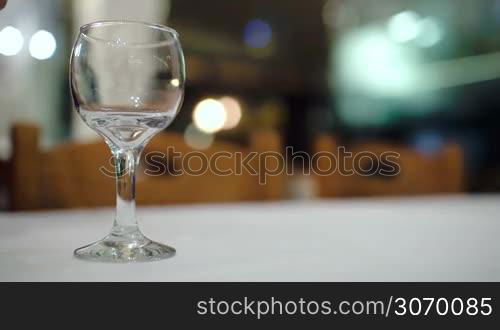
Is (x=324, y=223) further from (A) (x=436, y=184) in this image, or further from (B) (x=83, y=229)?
(A) (x=436, y=184)

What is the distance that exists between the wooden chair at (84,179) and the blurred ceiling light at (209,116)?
311 centimetres

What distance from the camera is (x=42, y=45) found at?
9.56ft

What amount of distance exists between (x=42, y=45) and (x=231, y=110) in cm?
176

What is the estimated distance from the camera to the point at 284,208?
2.72 feet

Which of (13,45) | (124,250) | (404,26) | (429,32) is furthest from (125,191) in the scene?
(404,26)

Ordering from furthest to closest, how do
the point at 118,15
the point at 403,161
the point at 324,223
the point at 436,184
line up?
the point at 118,15
the point at 436,184
the point at 403,161
the point at 324,223

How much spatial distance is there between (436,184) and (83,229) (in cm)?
118

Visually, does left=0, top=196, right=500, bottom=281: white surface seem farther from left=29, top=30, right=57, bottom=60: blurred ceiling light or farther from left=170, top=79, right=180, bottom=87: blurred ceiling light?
left=29, top=30, right=57, bottom=60: blurred ceiling light

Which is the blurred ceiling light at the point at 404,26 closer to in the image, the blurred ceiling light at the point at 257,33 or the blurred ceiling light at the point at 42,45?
the blurred ceiling light at the point at 257,33

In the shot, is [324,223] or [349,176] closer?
[324,223]

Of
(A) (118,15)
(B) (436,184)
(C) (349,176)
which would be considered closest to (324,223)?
(C) (349,176)

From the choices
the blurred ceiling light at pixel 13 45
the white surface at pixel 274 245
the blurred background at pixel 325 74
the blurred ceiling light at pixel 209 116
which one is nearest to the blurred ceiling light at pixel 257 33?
the blurred background at pixel 325 74

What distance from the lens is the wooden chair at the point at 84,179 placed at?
0.81 m

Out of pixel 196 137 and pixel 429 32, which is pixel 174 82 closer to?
pixel 196 137
